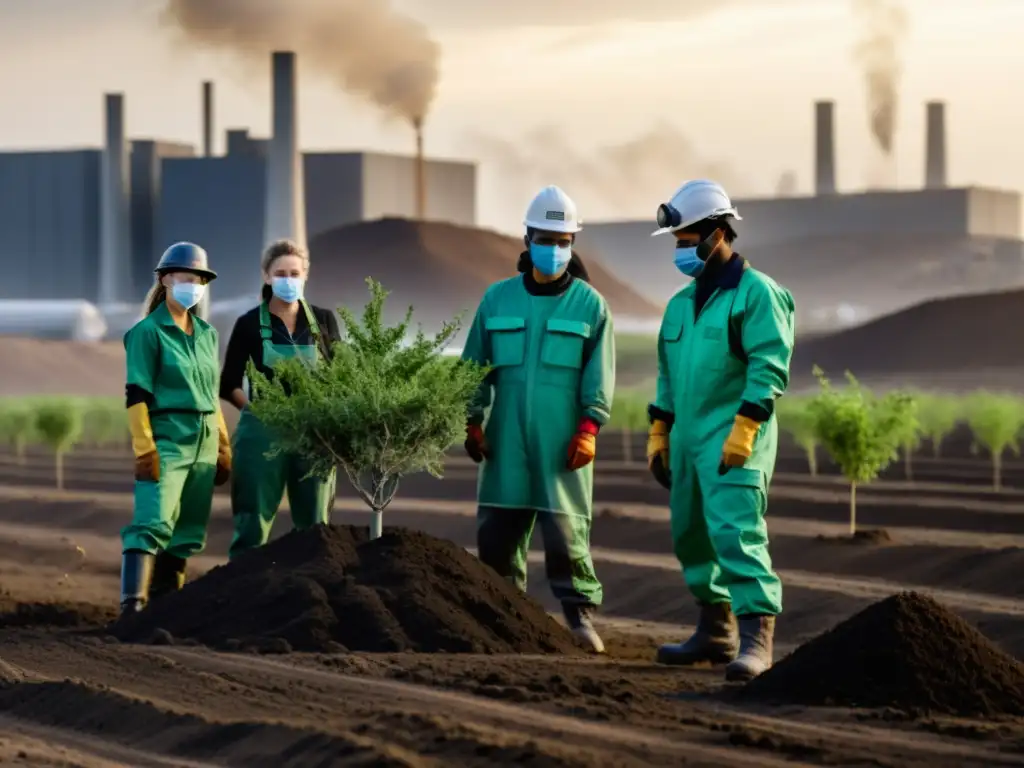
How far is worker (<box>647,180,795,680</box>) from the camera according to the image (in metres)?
8.18

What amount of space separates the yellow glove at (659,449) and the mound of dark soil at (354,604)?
3.12 ft

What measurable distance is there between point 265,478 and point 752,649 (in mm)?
2896

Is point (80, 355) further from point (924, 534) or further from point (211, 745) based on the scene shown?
point (211, 745)

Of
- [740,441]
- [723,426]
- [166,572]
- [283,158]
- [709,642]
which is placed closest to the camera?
[740,441]

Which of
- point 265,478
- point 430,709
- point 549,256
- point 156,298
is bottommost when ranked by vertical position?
point 430,709

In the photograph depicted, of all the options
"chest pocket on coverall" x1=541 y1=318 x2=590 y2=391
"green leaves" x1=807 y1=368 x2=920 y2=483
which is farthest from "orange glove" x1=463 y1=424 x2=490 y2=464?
"green leaves" x1=807 y1=368 x2=920 y2=483

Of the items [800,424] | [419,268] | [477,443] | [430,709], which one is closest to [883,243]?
→ [419,268]

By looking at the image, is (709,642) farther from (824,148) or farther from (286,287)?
(824,148)

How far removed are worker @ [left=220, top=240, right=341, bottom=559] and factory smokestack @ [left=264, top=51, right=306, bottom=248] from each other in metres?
54.1

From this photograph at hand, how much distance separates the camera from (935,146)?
90.9m

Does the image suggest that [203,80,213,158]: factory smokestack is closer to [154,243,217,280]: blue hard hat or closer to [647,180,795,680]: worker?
[154,243,217,280]: blue hard hat

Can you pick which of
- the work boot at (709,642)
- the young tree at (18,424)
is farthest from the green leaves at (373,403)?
the young tree at (18,424)

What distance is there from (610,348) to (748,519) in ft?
5.55

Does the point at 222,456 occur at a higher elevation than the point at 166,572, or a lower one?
higher
